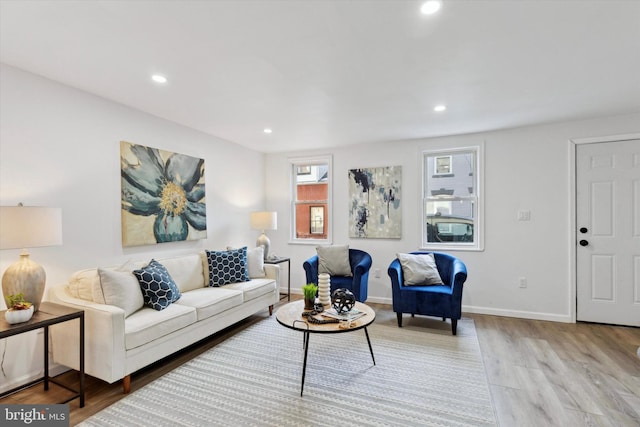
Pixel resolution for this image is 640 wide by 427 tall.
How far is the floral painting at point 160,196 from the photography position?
315 cm

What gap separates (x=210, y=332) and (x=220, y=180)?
2194mm

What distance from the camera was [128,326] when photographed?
92.9 inches

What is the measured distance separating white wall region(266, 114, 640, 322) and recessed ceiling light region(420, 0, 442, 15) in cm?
290

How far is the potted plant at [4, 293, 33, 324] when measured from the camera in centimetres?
194

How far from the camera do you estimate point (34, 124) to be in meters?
2.47

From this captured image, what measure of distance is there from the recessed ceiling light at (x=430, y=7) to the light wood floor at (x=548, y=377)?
2510 millimetres

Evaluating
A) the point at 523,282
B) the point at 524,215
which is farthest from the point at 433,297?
the point at 524,215

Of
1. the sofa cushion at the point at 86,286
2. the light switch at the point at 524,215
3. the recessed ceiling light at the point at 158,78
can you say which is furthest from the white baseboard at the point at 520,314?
the recessed ceiling light at the point at 158,78

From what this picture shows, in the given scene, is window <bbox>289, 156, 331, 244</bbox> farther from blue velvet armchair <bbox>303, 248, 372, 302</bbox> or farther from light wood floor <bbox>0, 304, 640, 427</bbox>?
light wood floor <bbox>0, 304, 640, 427</bbox>

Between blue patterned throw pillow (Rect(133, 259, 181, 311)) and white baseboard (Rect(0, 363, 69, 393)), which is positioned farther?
blue patterned throw pillow (Rect(133, 259, 181, 311))

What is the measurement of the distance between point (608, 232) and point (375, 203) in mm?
2793

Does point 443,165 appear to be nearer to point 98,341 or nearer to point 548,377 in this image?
Result: point 548,377

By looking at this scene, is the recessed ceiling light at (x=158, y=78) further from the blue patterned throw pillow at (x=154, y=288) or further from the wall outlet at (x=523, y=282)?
the wall outlet at (x=523, y=282)

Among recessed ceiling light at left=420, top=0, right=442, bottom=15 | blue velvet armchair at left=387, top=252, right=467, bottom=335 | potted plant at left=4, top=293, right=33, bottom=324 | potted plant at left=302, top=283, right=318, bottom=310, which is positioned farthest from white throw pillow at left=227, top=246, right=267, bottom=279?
recessed ceiling light at left=420, top=0, right=442, bottom=15
